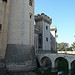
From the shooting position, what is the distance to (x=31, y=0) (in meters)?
23.8

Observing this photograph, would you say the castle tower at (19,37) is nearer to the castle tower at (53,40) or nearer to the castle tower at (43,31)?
the castle tower at (43,31)

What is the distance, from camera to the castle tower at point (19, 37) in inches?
756

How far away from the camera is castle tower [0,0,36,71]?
63.0ft

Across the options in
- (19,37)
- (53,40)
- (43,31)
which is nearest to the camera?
(19,37)

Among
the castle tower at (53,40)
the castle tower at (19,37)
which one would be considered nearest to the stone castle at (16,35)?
the castle tower at (19,37)

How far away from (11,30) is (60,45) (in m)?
59.8

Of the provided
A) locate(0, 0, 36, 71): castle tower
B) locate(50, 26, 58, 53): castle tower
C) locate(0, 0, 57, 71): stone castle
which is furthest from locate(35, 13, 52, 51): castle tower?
locate(0, 0, 36, 71): castle tower

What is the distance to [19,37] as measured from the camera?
66.8ft

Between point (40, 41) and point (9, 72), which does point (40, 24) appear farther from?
point (9, 72)

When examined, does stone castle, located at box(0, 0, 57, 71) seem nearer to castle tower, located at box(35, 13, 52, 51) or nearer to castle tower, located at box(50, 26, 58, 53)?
castle tower, located at box(35, 13, 52, 51)

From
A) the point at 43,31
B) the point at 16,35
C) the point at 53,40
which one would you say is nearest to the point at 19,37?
the point at 16,35

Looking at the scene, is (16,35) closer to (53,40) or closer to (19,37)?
(19,37)

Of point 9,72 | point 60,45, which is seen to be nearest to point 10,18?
point 9,72

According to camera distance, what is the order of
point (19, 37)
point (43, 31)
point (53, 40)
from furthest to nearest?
point (53, 40), point (43, 31), point (19, 37)
